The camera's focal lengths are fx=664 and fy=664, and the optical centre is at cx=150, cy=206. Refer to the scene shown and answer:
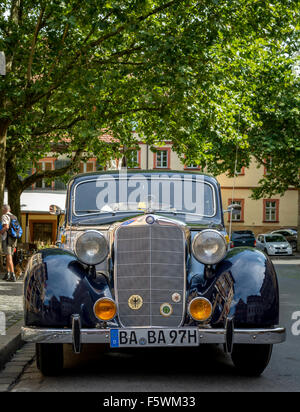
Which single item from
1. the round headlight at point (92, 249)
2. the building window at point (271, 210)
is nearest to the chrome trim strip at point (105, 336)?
the round headlight at point (92, 249)

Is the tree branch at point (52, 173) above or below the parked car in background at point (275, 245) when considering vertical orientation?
above

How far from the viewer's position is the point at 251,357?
607 centimetres

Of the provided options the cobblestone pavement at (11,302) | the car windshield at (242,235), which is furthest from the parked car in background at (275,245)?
the cobblestone pavement at (11,302)

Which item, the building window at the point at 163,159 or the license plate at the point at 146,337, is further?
the building window at the point at 163,159

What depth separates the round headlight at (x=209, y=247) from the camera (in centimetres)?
597

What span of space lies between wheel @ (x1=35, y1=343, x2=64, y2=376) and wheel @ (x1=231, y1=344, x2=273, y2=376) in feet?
5.28

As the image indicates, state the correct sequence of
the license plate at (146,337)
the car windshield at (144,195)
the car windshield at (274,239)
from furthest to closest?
1. the car windshield at (274,239)
2. the car windshield at (144,195)
3. the license plate at (146,337)

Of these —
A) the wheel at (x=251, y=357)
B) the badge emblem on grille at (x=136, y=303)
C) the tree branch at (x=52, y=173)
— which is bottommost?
the wheel at (x=251, y=357)

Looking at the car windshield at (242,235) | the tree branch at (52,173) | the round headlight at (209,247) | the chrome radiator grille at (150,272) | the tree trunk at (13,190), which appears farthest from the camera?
the car windshield at (242,235)

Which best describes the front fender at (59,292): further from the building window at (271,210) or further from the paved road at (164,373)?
the building window at (271,210)

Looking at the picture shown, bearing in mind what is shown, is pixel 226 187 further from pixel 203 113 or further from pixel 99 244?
pixel 99 244

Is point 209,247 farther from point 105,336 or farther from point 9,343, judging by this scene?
point 9,343

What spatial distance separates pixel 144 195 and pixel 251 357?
2478mm

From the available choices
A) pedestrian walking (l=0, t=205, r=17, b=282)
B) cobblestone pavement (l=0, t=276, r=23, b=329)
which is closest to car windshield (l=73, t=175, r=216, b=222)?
cobblestone pavement (l=0, t=276, r=23, b=329)
